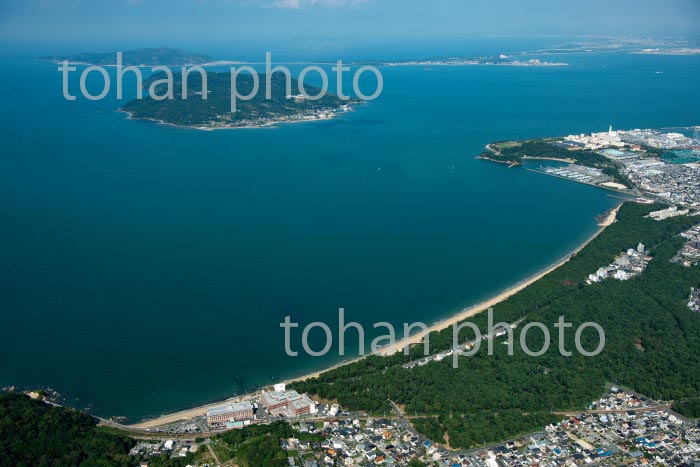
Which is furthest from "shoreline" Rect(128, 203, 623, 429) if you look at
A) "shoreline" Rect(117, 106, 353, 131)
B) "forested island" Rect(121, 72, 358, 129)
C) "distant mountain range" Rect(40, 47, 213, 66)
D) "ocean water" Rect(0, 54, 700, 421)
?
"distant mountain range" Rect(40, 47, 213, 66)

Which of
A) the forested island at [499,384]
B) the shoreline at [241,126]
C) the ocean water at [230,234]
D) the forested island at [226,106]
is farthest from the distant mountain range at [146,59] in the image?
the forested island at [499,384]

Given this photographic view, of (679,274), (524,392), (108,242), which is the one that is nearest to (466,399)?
(524,392)

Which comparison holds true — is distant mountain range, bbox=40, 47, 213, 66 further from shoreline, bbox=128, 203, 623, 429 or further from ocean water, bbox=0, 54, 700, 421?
shoreline, bbox=128, 203, 623, 429

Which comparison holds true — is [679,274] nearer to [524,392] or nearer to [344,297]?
[524,392]

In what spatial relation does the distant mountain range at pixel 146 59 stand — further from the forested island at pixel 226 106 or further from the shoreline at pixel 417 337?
the shoreline at pixel 417 337

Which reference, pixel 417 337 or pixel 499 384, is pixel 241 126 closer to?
pixel 417 337

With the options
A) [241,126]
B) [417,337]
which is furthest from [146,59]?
[417,337]
